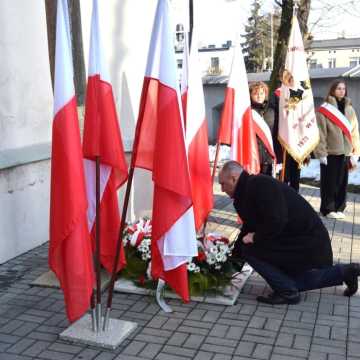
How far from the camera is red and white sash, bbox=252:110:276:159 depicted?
6805 mm

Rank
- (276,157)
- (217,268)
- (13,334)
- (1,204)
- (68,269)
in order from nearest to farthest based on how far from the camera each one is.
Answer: (68,269) < (13,334) < (217,268) < (1,204) < (276,157)

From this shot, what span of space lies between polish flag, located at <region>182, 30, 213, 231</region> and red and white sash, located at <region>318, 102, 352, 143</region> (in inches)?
110

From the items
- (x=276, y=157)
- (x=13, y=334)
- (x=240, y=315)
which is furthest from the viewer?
(x=276, y=157)

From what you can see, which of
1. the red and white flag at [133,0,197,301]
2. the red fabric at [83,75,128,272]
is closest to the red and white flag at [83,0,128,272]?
the red fabric at [83,75,128,272]

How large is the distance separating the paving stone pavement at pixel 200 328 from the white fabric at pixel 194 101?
1.52 metres

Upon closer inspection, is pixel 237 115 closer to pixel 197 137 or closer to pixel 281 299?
pixel 197 137

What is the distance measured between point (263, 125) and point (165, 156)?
3209mm

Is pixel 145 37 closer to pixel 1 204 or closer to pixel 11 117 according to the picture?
pixel 11 117

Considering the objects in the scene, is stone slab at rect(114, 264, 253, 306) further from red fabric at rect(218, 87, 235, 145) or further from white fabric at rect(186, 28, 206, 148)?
red fabric at rect(218, 87, 235, 145)

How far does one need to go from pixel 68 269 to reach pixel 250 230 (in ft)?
5.27

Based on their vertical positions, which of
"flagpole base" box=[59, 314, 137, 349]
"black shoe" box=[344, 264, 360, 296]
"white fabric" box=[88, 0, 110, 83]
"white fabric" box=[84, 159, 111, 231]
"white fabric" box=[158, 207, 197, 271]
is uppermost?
"white fabric" box=[88, 0, 110, 83]

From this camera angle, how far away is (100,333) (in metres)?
4.00

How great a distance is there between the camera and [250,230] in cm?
465

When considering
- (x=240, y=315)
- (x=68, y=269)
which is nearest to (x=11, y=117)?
(x=68, y=269)
